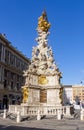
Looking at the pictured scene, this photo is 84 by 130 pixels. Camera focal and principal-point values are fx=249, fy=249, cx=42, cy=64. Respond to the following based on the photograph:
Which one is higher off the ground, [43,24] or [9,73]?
[43,24]

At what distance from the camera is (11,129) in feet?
63.7

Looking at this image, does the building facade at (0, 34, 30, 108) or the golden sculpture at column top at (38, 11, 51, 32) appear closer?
the golden sculpture at column top at (38, 11, 51, 32)

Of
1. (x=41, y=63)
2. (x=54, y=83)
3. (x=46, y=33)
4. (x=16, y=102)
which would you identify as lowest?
(x=16, y=102)

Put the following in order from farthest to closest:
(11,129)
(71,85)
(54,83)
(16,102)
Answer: (71,85), (16,102), (54,83), (11,129)

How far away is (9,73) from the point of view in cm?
8075

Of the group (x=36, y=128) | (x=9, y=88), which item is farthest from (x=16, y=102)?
(x=36, y=128)

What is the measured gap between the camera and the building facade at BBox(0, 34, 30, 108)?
73.3 meters

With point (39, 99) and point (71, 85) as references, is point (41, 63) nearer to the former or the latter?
point (39, 99)

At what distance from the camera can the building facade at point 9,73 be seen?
73.3m

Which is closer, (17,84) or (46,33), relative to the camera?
(46,33)

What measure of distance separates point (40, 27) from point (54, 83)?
352 inches

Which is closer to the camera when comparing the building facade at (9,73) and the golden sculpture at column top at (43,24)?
the golden sculpture at column top at (43,24)

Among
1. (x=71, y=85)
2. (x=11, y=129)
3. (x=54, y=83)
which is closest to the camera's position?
(x=11, y=129)

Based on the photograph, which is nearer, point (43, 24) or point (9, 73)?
point (43, 24)
